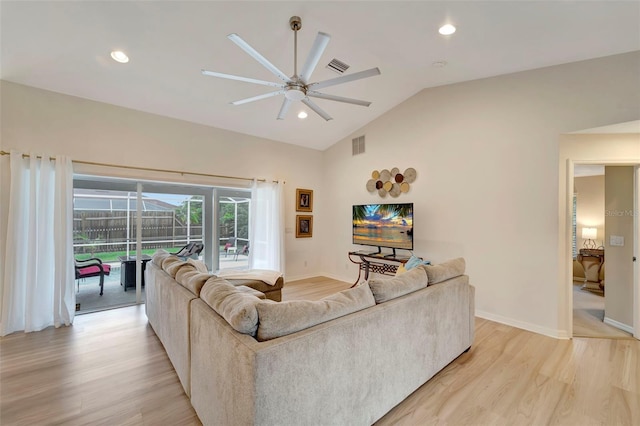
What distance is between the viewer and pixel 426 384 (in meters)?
2.30

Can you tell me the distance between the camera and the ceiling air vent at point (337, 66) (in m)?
3.45

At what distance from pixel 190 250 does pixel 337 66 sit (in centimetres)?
383

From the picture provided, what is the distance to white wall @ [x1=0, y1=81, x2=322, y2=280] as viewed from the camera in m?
3.32

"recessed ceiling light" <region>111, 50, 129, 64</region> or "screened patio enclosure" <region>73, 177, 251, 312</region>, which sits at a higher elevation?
"recessed ceiling light" <region>111, 50, 129, 64</region>

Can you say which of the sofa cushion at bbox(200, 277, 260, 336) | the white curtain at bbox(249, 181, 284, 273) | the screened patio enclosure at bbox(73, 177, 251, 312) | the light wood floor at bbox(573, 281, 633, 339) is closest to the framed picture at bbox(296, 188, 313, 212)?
the white curtain at bbox(249, 181, 284, 273)

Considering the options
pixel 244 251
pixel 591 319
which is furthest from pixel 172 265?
pixel 591 319

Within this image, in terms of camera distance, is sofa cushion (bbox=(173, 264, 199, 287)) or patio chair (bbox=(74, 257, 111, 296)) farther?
patio chair (bbox=(74, 257, 111, 296))

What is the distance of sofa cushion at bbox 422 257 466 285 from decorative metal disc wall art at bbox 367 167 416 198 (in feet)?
6.97

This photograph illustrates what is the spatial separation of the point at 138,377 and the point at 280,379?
73.1 inches

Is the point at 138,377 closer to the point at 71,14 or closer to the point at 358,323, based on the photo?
the point at 358,323

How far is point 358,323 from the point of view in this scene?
170cm

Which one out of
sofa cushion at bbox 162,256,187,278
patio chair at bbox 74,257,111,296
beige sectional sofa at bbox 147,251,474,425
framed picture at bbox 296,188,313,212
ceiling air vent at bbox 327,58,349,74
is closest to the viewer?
beige sectional sofa at bbox 147,251,474,425

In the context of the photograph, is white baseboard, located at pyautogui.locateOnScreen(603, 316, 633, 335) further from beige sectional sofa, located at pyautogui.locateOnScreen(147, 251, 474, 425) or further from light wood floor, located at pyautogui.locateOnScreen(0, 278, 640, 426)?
beige sectional sofa, located at pyautogui.locateOnScreen(147, 251, 474, 425)

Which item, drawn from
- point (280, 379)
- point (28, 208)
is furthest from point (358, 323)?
point (28, 208)
